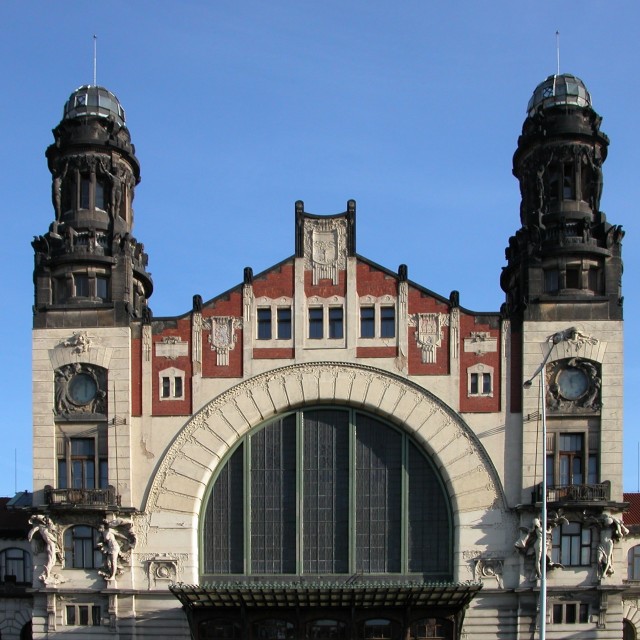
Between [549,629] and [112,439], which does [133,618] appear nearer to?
[112,439]

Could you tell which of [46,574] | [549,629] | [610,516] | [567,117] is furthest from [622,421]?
[46,574]

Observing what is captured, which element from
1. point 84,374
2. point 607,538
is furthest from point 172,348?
point 607,538

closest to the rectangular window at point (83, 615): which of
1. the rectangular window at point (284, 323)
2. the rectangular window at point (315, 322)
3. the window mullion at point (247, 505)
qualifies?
the window mullion at point (247, 505)

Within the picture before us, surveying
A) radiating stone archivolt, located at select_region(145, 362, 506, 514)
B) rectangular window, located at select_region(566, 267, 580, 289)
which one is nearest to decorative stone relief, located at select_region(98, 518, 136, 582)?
radiating stone archivolt, located at select_region(145, 362, 506, 514)

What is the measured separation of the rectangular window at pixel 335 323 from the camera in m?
60.6

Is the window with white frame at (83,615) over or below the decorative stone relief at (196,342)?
below

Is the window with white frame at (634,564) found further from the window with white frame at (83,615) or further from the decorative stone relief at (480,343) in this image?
the window with white frame at (83,615)

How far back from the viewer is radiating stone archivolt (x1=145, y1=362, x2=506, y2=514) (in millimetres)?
58969

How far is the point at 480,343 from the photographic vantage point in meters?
60.0

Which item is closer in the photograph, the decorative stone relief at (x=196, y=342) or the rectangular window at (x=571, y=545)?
the rectangular window at (x=571, y=545)

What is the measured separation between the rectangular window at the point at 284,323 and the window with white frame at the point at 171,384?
503 cm

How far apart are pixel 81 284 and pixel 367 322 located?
45.6 ft

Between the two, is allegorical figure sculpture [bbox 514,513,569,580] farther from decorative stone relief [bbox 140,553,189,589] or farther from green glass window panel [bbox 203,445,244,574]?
decorative stone relief [bbox 140,553,189,589]

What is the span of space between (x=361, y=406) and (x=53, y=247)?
1669 centimetres
